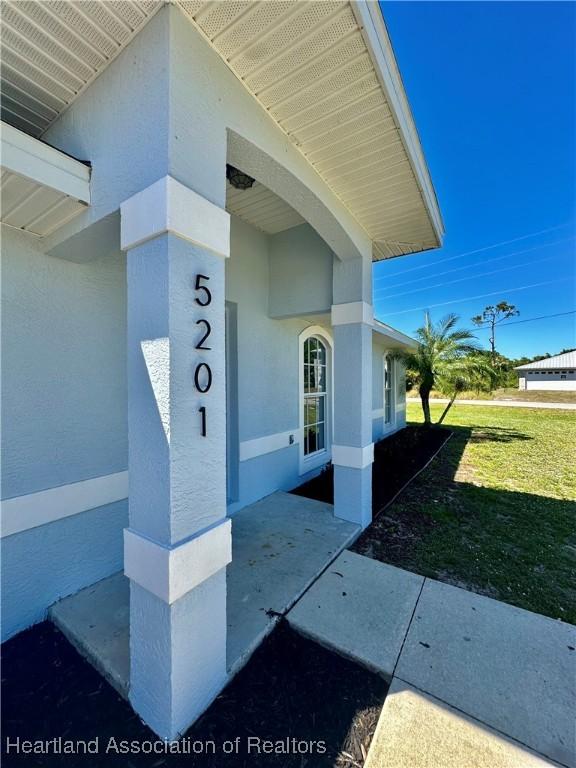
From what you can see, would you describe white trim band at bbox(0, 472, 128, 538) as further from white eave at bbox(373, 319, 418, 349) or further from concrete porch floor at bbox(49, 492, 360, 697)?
white eave at bbox(373, 319, 418, 349)

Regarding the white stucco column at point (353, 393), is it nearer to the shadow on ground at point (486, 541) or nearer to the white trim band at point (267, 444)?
the shadow on ground at point (486, 541)

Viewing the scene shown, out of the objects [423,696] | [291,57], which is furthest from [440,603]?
[291,57]

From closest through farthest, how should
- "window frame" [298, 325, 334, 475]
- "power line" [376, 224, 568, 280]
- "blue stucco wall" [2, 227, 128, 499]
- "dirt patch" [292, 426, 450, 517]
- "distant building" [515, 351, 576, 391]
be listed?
"blue stucco wall" [2, 227, 128, 499], "dirt patch" [292, 426, 450, 517], "window frame" [298, 325, 334, 475], "power line" [376, 224, 568, 280], "distant building" [515, 351, 576, 391]

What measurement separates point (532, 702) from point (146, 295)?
11.3 ft

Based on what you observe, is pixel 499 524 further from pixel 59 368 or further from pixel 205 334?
pixel 59 368

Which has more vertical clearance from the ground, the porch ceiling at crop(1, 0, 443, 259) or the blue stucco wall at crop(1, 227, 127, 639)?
the porch ceiling at crop(1, 0, 443, 259)

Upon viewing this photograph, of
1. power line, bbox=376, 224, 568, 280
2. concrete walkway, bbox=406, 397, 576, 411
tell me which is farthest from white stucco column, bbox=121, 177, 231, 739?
power line, bbox=376, 224, 568, 280

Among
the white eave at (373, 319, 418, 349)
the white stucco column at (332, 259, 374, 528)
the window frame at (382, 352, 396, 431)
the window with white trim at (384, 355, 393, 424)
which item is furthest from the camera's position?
the window with white trim at (384, 355, 393, 424)

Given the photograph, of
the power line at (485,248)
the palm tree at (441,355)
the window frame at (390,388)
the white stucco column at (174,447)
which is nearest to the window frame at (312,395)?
the white stucco column at (174,447)

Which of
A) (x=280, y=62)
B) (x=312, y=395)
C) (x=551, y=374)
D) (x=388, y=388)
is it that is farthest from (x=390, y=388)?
(x=551, y=374)

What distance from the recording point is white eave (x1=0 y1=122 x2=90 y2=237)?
1752 millimetres

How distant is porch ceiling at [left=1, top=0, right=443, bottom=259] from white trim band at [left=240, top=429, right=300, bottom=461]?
373 cm

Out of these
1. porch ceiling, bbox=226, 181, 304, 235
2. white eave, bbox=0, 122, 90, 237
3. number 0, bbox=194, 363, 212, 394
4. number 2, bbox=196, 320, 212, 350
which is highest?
porch ceiling, bbox=226, 181, 304, 235

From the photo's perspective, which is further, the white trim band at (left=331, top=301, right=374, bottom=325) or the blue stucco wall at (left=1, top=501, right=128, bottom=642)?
the white trim band at (left=331, top=301, right=374, bottom=325)
